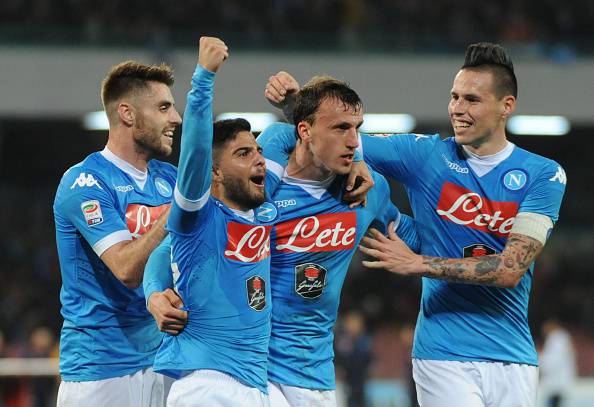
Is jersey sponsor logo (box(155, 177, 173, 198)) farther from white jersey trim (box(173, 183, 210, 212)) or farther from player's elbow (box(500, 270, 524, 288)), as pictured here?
player's elbow (box(500, 270, 524, 288))

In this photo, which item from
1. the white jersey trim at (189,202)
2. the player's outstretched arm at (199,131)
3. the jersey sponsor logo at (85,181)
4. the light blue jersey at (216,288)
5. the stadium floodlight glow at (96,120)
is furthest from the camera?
the stadium floodlight glow at (96,120)

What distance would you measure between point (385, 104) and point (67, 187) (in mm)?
12316

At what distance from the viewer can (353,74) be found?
1641cm

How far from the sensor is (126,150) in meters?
4.91

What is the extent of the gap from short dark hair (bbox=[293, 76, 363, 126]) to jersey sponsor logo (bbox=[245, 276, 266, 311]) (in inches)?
33.6

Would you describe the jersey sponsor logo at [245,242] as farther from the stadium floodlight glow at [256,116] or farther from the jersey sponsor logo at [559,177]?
the stadium floodlight glow at [256,116]

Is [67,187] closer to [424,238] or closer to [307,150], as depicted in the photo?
[307,150]

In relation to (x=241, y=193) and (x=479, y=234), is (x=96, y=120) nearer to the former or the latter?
(x=479, y=234)

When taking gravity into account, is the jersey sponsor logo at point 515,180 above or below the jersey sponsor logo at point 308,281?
above

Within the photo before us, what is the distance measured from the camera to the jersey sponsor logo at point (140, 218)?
4.73m

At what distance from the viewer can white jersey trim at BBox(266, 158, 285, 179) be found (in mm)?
4523

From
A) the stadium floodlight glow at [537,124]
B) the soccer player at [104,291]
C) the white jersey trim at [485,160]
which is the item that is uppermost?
the stadium floodlight glow at [537,124]

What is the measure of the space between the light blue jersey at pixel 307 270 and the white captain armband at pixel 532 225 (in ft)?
2.46

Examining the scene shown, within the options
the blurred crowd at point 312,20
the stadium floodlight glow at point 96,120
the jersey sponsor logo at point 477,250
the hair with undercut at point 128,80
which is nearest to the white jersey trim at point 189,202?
the hair with undercut at point 128,80
